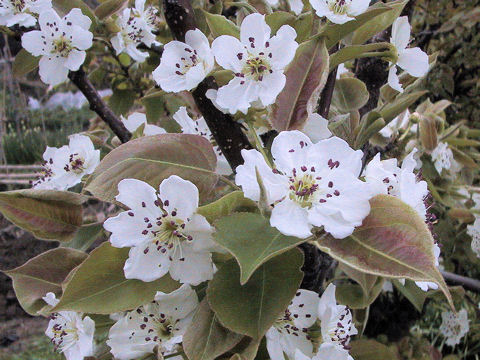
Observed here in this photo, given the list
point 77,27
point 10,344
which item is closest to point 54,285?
point 77,27

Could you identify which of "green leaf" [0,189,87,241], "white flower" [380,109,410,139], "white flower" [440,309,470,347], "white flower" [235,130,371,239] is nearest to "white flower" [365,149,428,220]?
"white flower" [235,130,371,239]

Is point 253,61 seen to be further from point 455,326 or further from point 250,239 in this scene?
point 455,326

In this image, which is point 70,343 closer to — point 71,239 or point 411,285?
point 71,239

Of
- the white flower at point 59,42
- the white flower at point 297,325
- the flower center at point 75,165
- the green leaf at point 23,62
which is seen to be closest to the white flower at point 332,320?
the white flower at point 297,325

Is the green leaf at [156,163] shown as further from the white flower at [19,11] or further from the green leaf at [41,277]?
the white flower at [19,11]

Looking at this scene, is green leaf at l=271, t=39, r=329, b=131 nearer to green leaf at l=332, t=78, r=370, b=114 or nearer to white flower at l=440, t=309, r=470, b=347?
green leaf at l=332, t=78, r=370, b=114
